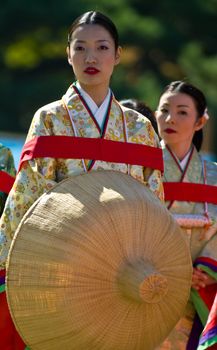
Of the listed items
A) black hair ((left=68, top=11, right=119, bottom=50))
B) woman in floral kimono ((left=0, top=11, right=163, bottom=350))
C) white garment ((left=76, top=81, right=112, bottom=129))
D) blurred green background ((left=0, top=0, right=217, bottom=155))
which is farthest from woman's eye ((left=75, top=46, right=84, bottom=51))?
blurred green background ((left=0, top=0, right=217, bottom=155))

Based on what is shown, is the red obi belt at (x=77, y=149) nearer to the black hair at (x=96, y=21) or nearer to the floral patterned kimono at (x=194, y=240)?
the black hair at (x=96, y=21)

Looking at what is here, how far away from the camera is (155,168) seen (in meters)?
5.09

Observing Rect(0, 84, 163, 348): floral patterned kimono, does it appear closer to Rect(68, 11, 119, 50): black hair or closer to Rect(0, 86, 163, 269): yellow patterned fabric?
Rect(0, 86, 163, 269): yellow patterned fabric

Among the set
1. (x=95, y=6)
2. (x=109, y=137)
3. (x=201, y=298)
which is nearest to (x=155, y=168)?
(x=109, y=137)

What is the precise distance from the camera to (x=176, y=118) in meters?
5.94

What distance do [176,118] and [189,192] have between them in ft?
1.46

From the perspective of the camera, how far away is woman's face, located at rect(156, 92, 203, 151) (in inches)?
234

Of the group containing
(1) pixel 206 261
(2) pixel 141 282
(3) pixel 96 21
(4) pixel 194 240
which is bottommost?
(2) pixel 141 282

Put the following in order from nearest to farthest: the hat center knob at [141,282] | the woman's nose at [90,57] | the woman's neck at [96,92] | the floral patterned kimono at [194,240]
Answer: the hat center knob at [141,282] < the woman's nose at [90,57] < the woman's neck at [96,92] < the floral patterned kimono at [194,240]

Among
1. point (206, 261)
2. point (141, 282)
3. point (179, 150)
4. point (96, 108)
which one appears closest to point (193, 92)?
point (179, 150)

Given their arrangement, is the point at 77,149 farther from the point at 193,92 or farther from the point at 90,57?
the point at 193,92

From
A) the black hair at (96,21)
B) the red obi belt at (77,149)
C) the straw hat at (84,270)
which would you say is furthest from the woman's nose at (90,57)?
the straw hat at (84,270)

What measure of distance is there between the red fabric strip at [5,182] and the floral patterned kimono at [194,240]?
3.18 feet

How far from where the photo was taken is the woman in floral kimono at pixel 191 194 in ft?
19.0
